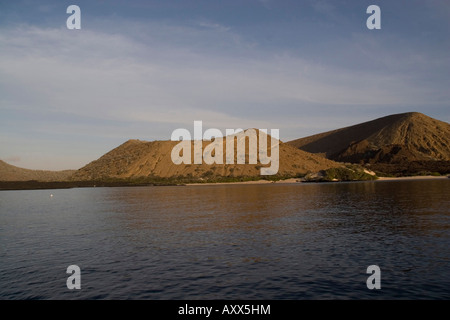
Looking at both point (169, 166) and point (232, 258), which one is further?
point (169, 166)

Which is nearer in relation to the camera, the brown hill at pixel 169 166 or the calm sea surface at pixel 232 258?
the calm sea surface at pixel 232 258

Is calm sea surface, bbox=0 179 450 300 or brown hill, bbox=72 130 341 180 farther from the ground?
brown hill, bbox=72 130 341 180

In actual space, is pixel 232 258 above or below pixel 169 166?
below

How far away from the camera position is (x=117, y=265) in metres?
18.6

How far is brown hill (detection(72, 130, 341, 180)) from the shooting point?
514ft

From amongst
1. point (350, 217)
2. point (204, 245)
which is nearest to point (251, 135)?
point (350, 217)

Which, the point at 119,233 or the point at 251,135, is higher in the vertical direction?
the point at 251,135

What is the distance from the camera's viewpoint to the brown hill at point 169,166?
15675 centimetres

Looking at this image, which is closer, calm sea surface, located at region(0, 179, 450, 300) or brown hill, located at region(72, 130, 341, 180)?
calm sea surface, located at region(0, 179, 450, 300)

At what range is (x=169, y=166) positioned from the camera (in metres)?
172

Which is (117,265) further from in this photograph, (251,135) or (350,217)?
(251,135)

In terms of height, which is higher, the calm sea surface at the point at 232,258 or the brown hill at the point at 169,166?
the brown hill at the point at 169,166
